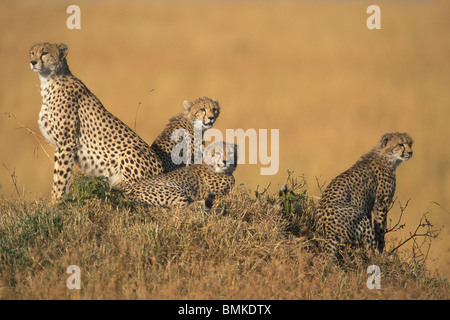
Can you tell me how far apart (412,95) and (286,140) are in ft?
15.6

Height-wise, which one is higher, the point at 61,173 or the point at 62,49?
the point at 62,49

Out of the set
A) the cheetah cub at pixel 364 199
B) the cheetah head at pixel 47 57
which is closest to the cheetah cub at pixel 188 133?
the cheetah head at pixel 47 57

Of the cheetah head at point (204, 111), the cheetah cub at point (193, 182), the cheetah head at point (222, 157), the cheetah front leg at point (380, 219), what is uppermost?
the cheetah head at point (204, 111)

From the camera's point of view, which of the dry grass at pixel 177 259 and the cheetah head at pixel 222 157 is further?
the cheetah head at pixel 222 157

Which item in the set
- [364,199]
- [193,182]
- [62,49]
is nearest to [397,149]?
[364,199]

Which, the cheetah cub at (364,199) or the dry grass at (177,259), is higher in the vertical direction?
the cheetah cub at (364,199)

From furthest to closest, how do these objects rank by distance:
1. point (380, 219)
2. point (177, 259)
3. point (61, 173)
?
point (380, 219) < point (61, 173) < point (177, 259)

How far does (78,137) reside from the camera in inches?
237

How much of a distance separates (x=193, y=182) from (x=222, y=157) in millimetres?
339

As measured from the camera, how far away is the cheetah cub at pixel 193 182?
Answer: 539cm

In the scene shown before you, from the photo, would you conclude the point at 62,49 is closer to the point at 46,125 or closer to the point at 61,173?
the point at 46,125

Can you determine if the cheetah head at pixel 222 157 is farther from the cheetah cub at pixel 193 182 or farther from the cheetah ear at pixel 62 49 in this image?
the cheetah ear at pixel 62 49

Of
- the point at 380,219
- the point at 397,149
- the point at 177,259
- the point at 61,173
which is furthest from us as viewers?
the point at 397,149

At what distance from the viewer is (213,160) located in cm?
600
